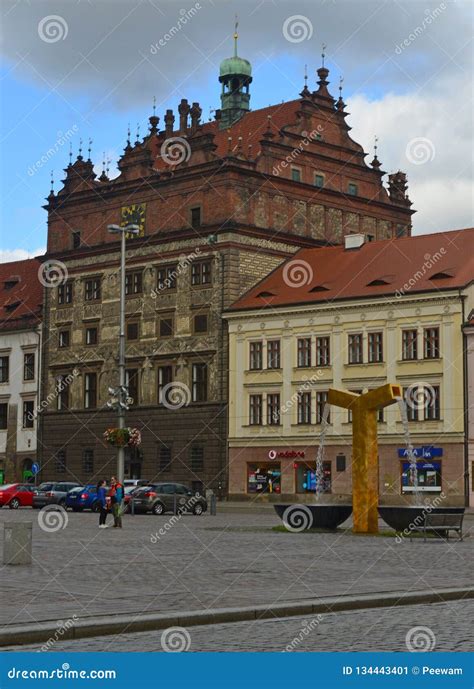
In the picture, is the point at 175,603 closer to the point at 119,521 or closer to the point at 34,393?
the point at 119,521

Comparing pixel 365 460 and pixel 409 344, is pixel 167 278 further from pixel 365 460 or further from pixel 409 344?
pixel 365 460

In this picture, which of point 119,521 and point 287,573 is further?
point 119,521

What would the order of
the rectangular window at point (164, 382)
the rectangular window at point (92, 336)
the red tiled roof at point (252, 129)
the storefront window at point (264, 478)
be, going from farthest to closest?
the rectangular window at point (92, 336)
the red tiled roof at point (252, 129)
the rectangular window at point (164, 382)
the storefront window at point (264, 478)

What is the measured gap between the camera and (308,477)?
6906 cm

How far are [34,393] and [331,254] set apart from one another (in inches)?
944

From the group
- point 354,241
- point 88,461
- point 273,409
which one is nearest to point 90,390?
point 88,461

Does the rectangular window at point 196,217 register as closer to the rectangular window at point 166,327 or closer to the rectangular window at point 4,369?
the rectangular window at point 166,327

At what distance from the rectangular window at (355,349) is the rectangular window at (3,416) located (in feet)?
95.7

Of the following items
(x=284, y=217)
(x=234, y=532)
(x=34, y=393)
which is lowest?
(x=234, y=532)

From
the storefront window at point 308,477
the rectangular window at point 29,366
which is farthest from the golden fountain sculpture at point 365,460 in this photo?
the rectangular window at point 29,366

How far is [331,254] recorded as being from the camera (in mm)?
73438

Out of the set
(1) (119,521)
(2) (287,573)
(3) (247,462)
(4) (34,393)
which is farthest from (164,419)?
(2) (287,573)

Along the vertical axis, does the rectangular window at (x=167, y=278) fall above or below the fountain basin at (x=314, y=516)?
above

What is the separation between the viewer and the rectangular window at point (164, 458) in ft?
247
